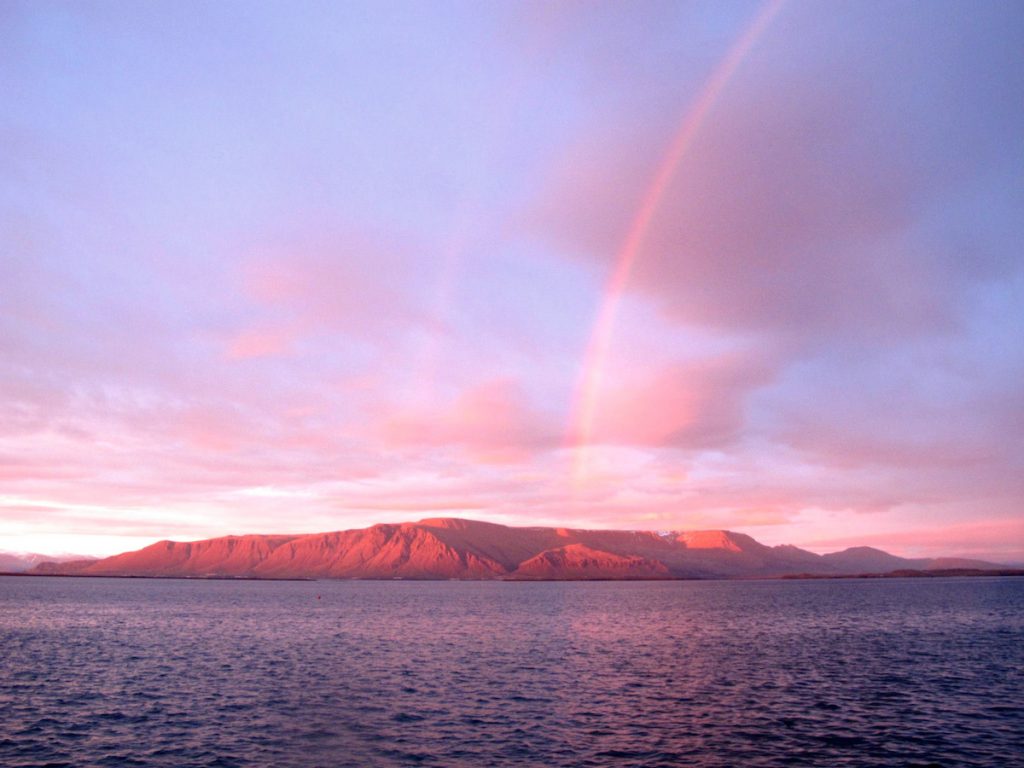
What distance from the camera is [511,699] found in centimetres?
4662

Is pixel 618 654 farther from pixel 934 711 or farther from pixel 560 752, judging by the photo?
pixel 560 752

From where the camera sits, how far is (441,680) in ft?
177

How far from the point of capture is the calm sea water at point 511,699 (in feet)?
112

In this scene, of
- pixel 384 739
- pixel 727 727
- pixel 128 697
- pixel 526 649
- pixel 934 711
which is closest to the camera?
pixel 384 739

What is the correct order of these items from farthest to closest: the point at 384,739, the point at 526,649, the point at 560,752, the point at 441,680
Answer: the point at 526,649, the point at 441,680, the point at 384,739, the point at 560,752

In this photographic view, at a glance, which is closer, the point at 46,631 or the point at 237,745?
the point at 237,745

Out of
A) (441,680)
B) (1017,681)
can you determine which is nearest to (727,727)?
(441,680)

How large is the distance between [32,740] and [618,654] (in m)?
48.4

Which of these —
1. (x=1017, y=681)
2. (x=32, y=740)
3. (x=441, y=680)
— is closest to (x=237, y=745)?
(x=32, y=740)

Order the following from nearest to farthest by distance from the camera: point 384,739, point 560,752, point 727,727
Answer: point 560,752, point 384,739, point 727,727

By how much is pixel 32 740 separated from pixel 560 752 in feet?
84.7

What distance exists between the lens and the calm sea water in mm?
34031

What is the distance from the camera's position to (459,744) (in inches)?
1384

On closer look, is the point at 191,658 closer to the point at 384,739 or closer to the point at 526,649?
the point at 526,649
